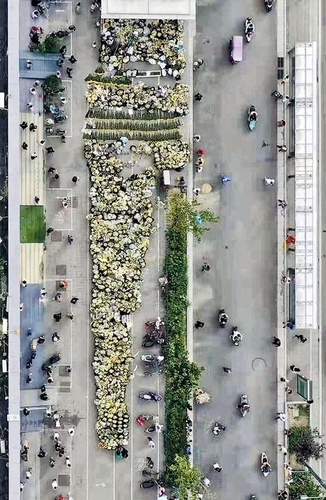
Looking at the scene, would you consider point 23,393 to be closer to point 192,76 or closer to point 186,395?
point 186,395

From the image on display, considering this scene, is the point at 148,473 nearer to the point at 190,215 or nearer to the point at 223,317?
the point at 223,317

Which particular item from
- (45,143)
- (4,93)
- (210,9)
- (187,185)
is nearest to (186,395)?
(187,185)

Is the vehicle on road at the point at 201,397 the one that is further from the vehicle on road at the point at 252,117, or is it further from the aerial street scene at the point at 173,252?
the vehicle on road at the point at 252,117

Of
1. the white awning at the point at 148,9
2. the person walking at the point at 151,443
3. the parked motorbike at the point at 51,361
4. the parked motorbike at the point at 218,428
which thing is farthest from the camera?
the parked motorbike at the point at 218,428

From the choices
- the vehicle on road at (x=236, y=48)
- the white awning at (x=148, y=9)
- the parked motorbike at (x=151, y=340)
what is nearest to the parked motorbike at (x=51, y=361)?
the parked motorbike at (x=151, y=340)

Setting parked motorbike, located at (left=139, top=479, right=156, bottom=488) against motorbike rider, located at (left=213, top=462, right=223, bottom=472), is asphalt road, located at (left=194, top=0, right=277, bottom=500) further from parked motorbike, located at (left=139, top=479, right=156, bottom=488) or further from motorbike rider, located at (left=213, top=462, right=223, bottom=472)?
parked motorbike, located at (left=139, top=479, right=156, bottom=488)

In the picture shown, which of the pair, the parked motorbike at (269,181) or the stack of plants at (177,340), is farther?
the parked motorbike at (269,181)

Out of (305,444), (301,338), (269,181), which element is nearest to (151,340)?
(301,338)
